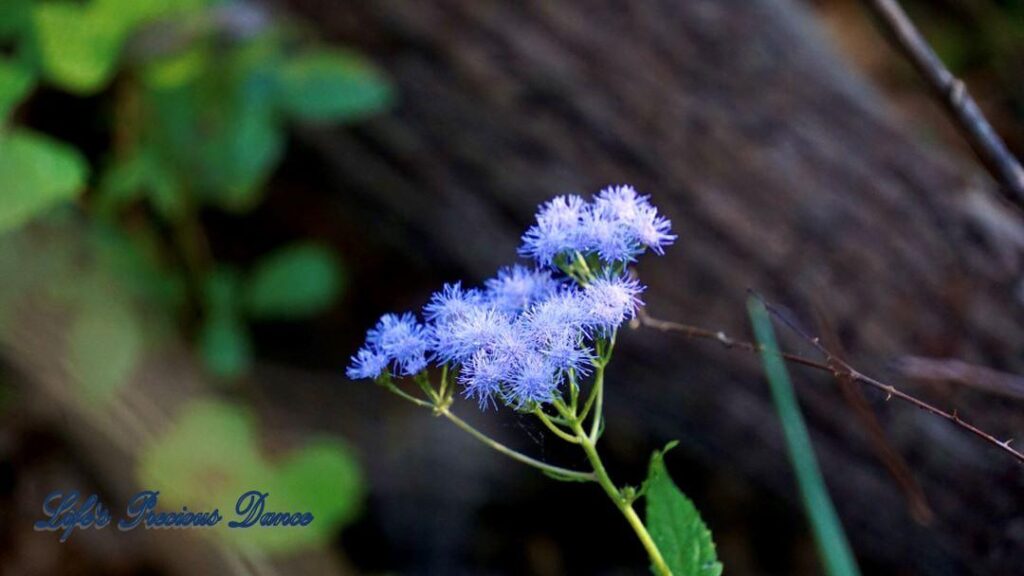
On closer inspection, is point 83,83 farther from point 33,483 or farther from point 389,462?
point 389,462

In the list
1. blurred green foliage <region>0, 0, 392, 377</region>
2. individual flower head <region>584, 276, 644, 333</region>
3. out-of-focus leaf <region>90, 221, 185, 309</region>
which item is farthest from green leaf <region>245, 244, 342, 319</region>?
individual flower head <region>584, 276, 644, 333</region>

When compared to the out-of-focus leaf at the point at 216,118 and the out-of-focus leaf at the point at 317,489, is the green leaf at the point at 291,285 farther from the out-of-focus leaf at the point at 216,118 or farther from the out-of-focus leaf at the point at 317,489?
the out-of-focus leaf at the point at 317,489

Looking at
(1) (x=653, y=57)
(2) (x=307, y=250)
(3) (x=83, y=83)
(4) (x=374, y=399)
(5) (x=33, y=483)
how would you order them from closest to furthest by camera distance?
(3) (x=83, y=83) → (5) (x=33, y=483) → (1) (x=653, y=57) → (2) (x=307, y=250) → (4) (x=374, y=399)

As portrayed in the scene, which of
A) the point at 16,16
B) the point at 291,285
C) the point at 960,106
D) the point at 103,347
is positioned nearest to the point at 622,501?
the point at 960,106

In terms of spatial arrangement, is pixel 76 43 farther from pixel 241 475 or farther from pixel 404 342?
pixel 404 342

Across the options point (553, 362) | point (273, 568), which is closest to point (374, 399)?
point (273, 568)

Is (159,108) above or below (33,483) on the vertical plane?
above
